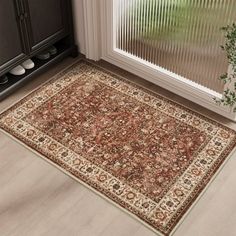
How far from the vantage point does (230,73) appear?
7.91 feet

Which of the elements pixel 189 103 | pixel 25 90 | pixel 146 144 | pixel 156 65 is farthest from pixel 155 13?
pixel 25 90

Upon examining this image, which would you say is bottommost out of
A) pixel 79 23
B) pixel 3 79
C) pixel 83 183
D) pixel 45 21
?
pixel 83 183

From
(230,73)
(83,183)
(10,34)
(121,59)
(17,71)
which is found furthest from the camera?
(121,59)

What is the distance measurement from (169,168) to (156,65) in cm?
78

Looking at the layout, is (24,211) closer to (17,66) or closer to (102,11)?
(17,66)

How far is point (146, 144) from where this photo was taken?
245 cm

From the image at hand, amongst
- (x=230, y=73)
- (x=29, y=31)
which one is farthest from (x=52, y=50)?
(x=230, y=73)

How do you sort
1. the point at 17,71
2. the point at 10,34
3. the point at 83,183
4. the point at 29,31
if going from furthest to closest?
the point at 17,71 < the point at 29,31 < the point at 10,34 < the point at 83,183

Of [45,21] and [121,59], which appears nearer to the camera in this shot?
[45,21]

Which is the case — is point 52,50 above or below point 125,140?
above

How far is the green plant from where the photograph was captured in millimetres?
2229

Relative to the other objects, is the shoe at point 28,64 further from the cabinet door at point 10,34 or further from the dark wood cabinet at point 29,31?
the cabinet door at point 10,34

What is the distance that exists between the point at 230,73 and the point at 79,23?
1126mm

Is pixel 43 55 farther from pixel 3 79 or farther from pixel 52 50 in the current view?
pixel 3 79
